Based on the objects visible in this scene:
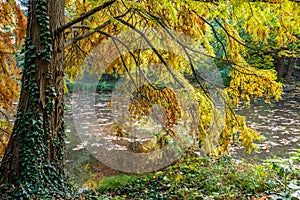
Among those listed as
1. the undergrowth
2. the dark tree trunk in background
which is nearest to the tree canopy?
the undergrowth

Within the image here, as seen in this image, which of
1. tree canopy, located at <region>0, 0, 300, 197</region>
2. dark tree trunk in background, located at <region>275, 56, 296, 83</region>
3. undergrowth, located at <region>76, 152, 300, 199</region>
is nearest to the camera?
tree canopy, located at <region>0, 0, 300, 197</region>

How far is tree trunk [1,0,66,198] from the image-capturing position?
9.11 feet

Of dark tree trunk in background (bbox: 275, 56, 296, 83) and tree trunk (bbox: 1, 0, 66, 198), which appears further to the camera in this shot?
dark tree trunk in background (bbox: 275, 56, 296, 83)

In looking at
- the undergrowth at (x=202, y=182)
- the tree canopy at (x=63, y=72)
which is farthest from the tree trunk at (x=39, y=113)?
the undergrowth at (x=202, y=182)

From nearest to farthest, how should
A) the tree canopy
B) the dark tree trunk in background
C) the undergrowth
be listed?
the tree canopy, the undergrowth, the dark tree trunk in background

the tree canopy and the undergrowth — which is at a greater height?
the tree canopy

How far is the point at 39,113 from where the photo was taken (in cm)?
287

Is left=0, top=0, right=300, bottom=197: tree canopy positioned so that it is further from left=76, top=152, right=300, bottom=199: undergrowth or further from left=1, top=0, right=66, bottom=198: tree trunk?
left=76, top=152, right=300, bottom=199: undergrowth

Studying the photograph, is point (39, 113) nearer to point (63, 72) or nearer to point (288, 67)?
point (63, 72)

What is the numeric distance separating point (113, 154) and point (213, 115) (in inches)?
114

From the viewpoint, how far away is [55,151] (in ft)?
9.95

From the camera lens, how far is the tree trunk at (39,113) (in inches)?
109

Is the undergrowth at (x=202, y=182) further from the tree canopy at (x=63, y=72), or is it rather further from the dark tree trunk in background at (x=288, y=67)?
the dark tree trunk in background at (x=288, y=67)

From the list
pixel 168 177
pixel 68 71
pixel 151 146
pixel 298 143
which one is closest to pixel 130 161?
pixel 151 146
